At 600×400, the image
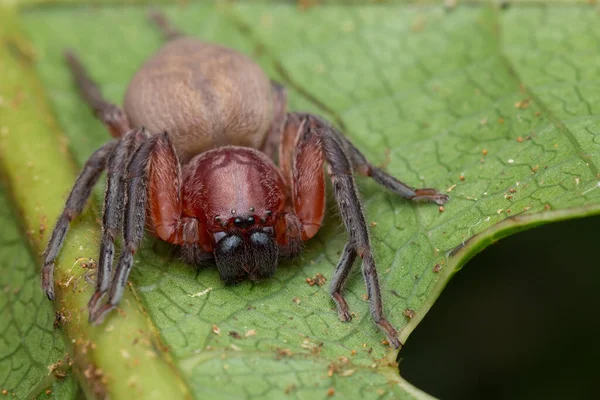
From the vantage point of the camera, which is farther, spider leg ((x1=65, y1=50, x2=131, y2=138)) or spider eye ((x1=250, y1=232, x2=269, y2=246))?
spider leg ((x1=65, y1=50, x2=131, y2=138))

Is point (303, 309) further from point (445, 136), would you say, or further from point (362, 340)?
point (445, 136)

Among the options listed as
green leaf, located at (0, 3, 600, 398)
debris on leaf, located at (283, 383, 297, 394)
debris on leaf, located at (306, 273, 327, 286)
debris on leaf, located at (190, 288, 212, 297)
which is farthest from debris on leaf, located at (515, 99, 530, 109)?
debris on leaf, located at (283, 383, 297, 394)

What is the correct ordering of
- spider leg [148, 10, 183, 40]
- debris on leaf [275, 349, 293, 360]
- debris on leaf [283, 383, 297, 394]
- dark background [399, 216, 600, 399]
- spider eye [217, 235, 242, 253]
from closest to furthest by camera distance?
debris on leaf [283, 383, 297, 394] < debris on leaf [275, 349, 293, 360] < spider eye [217, 235, 242, 253] < dark background [399, 216, 600, 399] < spider leg [148, 10, 183, 40]

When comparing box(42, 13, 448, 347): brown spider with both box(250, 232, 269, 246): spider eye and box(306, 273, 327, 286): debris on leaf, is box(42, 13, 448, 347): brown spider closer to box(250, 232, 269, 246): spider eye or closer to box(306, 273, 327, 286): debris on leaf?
box(250, 232, 269, 246): spider eye

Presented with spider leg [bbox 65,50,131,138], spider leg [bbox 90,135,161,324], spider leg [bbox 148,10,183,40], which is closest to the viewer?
spider leg [bbox 90,135,161,324]

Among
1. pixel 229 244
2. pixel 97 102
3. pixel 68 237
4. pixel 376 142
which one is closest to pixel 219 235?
pixel 229 244

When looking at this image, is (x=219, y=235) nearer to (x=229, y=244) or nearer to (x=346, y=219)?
(x=229, y=244)

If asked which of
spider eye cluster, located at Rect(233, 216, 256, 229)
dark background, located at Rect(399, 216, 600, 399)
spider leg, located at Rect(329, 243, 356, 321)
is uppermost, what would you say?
spider eye cluster, located at Rect(233, 216, 256, 229)
